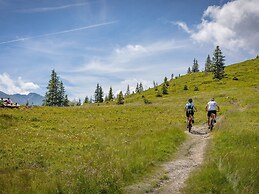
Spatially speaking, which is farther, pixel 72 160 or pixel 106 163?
pixel 72 160

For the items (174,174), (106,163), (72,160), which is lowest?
(174,174)

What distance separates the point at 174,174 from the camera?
1326cm

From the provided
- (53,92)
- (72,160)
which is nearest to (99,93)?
(53,92)

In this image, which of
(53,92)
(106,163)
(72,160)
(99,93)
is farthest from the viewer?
(99,93)

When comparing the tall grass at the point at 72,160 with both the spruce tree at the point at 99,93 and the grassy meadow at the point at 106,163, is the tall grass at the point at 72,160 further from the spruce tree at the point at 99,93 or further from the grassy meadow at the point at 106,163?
the spruce tree at the point at 99,93

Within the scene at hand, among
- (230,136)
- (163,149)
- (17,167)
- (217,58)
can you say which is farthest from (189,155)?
(217,58)

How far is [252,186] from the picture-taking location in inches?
404

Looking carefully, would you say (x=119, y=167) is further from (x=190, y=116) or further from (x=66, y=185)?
(x=190, y=116)

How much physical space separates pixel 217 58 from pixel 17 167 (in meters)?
103

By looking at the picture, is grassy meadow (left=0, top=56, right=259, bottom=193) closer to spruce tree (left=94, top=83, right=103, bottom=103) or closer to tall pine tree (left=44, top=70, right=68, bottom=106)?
tall pine tree (left=44, top=70, right=68, bottom=106)

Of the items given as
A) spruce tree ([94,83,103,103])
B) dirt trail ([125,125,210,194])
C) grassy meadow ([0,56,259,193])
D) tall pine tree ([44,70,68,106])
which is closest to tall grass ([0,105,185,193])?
grassy meadow ([0,56,259,193])

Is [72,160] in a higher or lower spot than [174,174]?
higher

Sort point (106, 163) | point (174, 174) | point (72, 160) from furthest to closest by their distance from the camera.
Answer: point (72, 160)
point (174, 174)
point (106, 163)

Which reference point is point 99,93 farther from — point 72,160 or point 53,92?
point 72,160
